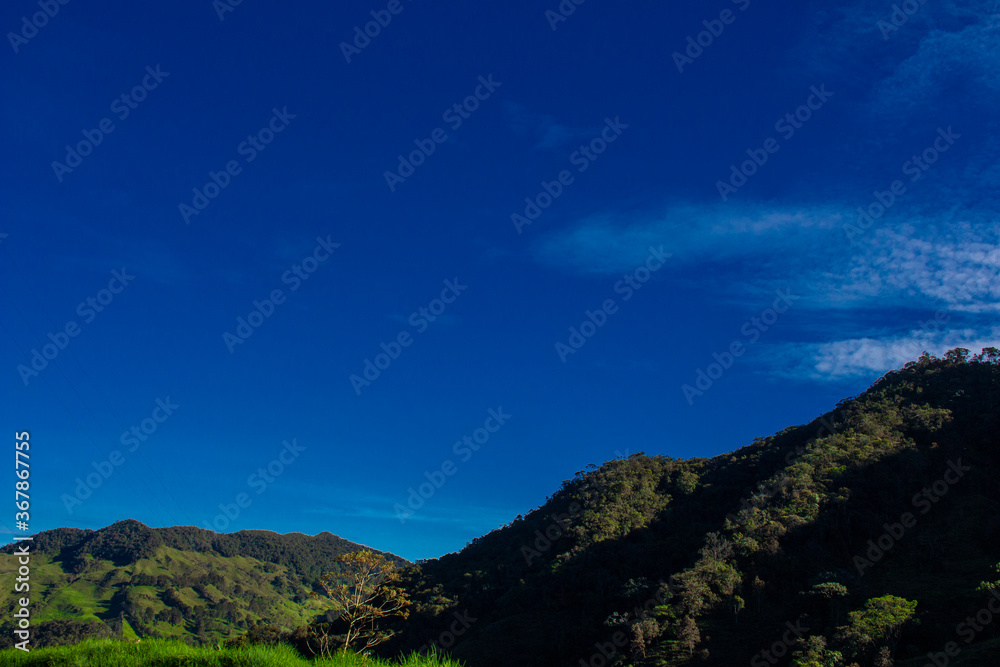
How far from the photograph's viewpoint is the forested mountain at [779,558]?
113 ft

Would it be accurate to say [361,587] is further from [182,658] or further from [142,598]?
[142,598]

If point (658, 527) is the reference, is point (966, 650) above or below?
below

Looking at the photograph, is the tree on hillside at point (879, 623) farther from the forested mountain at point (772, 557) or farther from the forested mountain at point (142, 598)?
the forested mountain at point (142, 598)

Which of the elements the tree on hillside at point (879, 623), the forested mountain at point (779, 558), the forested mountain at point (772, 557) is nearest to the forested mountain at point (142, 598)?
the forested mountain at point (772, 557)

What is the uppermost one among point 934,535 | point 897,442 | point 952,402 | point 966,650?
point 952,402

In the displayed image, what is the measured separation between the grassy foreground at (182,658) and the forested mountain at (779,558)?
25354mm

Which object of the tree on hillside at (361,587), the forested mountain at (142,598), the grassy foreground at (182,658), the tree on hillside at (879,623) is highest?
the forested mountain at (142,598)

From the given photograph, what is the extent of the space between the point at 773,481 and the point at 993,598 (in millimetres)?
25035

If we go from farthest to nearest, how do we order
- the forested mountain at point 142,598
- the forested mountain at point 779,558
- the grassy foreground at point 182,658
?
the forested mountain at point 142,598
the forested mountain at point 779,558
the grassy foreground at point 182,658

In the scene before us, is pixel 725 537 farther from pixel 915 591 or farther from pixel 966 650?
pixel 966 650

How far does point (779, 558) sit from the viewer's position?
146 ft

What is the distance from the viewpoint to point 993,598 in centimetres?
3028

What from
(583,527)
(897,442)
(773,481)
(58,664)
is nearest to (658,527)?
(583,527)

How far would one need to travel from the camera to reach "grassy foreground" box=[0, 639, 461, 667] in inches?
398
